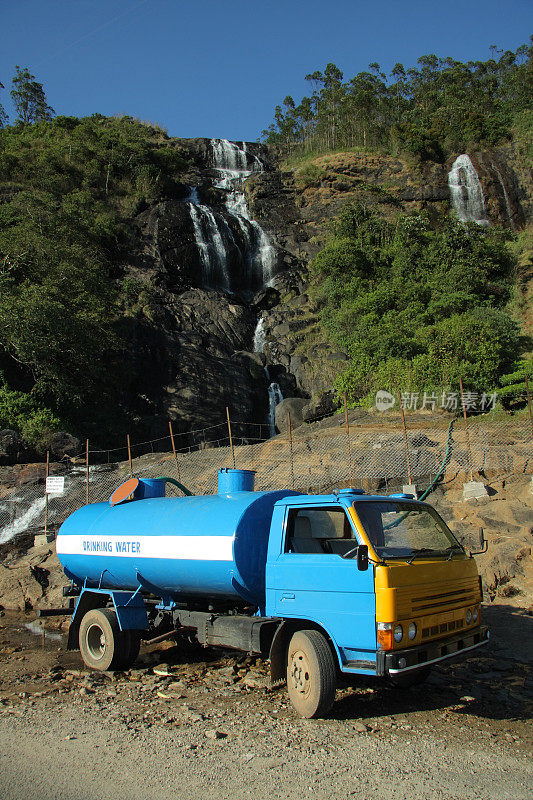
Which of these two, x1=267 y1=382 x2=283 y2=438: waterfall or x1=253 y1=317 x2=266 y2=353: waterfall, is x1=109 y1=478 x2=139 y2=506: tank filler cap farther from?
x1=253 y1=317 x2=266 y2=353: waterfall

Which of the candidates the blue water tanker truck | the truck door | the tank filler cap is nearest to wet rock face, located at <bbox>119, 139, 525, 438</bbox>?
the tank filler cap

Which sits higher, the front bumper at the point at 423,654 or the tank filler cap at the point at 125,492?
the tank filler cap at the point at 125,492

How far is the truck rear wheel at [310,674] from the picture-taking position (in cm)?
541

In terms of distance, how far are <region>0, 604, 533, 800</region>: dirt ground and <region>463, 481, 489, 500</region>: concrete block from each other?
17.3ft

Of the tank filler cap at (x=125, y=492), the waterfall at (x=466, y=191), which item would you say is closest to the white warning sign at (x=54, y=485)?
the tank filler cap at (x=125, y=492)

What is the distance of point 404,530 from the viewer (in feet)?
20.5

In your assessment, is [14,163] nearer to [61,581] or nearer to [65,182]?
[65,182]

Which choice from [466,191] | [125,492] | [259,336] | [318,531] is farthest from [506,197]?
[318,531]

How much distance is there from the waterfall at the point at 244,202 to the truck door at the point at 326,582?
40054 millimetres

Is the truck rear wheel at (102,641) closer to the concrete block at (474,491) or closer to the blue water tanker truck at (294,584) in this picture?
the blue water tanker truck at (294,584)

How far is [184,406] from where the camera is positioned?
33.9m

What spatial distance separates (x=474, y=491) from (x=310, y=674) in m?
8.64

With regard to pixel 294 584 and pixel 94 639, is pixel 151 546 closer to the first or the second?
pixel 94 639

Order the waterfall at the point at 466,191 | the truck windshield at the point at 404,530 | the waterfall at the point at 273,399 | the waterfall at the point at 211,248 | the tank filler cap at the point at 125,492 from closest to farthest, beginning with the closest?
the truck windshield at the point at 404,530 < the tank filler cap at the point at 125,492 < the waterfall at the point at 273,399 < the waterfall at the point at 211,248 < the waterfall at the point at 466,191
